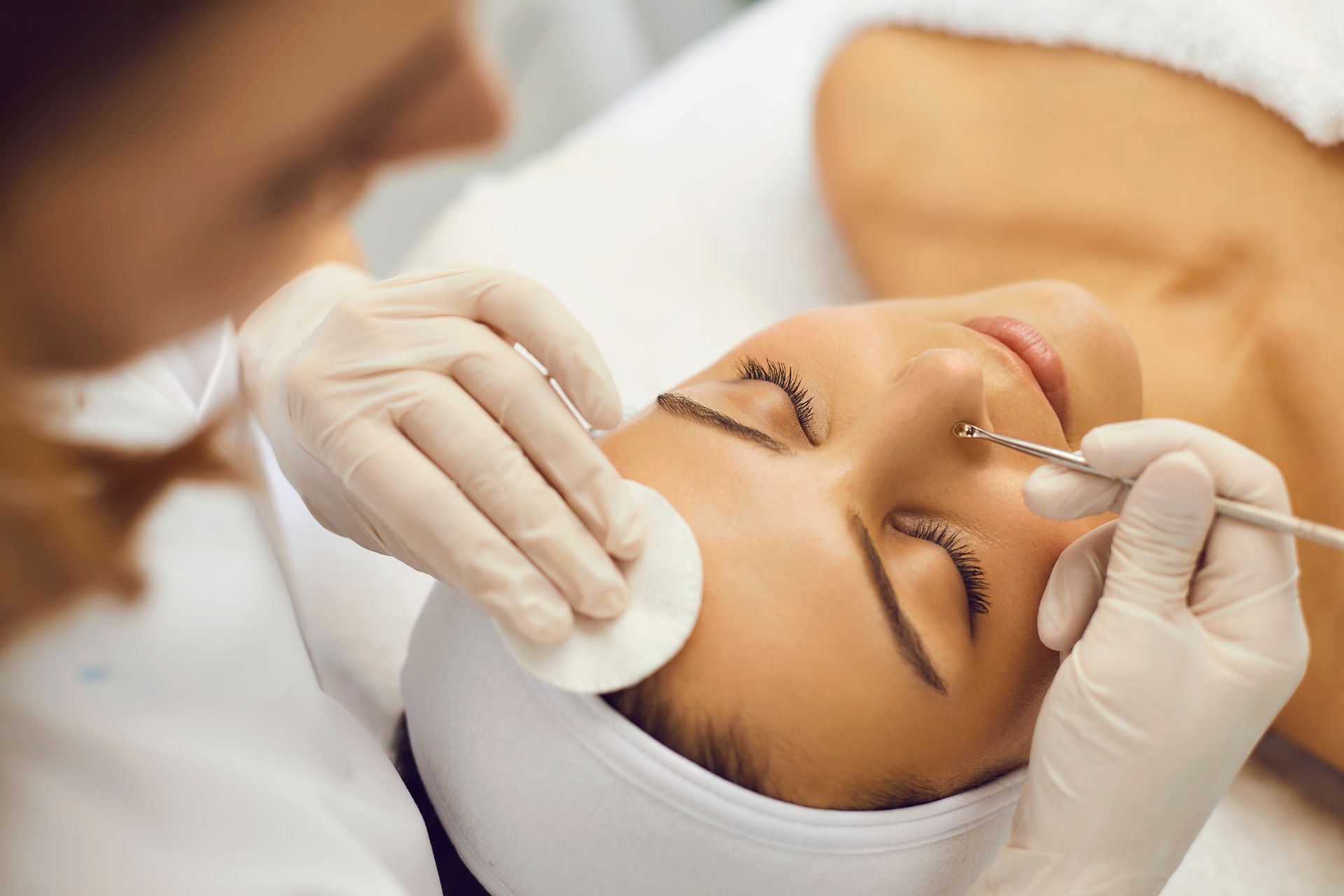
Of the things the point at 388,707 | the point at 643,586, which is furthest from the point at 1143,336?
the point at 388,707

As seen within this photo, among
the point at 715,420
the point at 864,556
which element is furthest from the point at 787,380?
the point at 864,556

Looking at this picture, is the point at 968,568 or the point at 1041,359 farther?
the point at 1041,359

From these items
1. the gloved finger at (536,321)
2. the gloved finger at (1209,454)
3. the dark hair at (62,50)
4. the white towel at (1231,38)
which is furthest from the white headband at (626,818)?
the white towel at (1231,38)

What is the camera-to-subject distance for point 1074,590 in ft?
2.81

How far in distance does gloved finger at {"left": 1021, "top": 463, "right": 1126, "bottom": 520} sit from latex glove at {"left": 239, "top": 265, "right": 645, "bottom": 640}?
366 mm

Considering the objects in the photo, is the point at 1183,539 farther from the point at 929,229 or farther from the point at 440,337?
the point at 929,229

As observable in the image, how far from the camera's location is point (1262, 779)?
4.00 ft

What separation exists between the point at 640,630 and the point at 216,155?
49 centimetres

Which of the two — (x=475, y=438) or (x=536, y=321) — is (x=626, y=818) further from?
(x=536, y=321)

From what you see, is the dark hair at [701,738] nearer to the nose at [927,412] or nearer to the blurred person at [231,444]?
the blurred person at [231,444]

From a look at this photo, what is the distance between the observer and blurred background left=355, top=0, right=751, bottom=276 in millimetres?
1277

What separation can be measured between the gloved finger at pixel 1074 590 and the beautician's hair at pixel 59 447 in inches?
29.6

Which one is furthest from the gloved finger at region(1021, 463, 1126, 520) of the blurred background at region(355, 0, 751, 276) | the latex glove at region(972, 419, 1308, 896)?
the blurred background at region(355, 0, 751, 276)

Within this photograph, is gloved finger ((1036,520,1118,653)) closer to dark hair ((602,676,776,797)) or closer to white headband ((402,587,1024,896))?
white headband ((402,587,1024,896))
